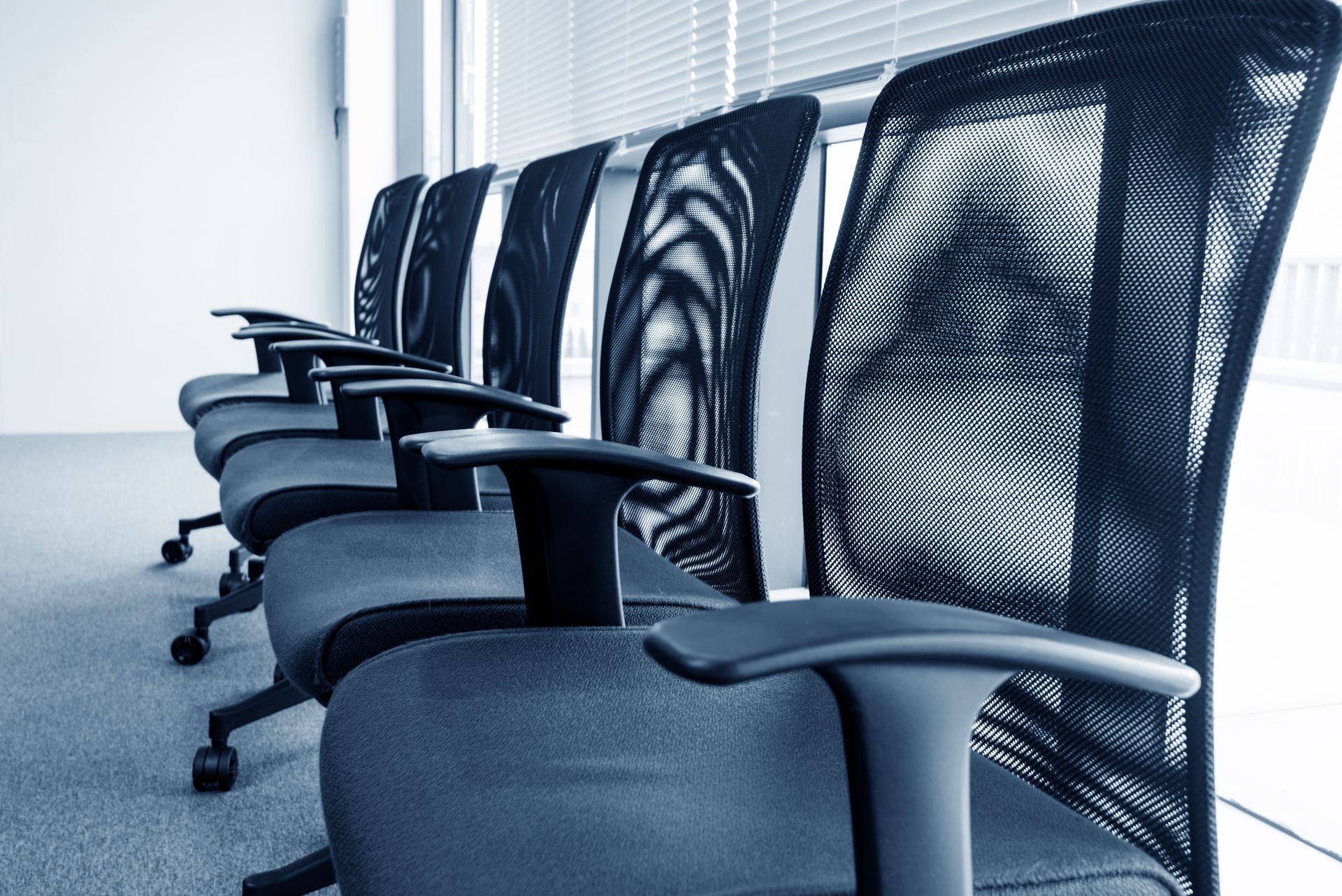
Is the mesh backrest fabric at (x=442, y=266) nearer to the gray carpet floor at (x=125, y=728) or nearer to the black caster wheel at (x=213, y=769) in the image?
the gray carpet floor at (x=125, y=728)

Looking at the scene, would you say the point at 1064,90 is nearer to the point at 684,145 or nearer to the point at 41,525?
the point at 684,145

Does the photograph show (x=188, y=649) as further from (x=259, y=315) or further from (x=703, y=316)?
(x=703, y=316)

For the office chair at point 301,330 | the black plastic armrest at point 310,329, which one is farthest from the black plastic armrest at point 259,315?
the black plastic armrest at point 310,329

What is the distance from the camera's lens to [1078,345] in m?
0.79

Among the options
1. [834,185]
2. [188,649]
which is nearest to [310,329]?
[188,649]

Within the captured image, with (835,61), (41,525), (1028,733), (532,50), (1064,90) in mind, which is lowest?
(41,525)

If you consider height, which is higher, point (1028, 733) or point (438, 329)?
point (438, 329)

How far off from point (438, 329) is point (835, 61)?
1.11m

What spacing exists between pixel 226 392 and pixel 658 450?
80.8 inches

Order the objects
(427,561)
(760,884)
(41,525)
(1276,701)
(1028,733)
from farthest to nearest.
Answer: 1. (41,525)
2. (1276,701)
3. (427,561)
4. (1028,733)
5. (760,884)

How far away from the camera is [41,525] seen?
3557mm

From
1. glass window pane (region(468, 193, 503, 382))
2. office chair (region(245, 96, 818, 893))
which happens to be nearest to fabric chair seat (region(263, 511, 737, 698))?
office chair (region(245, 96, 818, 893))

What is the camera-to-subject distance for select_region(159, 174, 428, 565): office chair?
9.40ft

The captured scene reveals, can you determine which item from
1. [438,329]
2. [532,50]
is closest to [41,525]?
[438,329]
